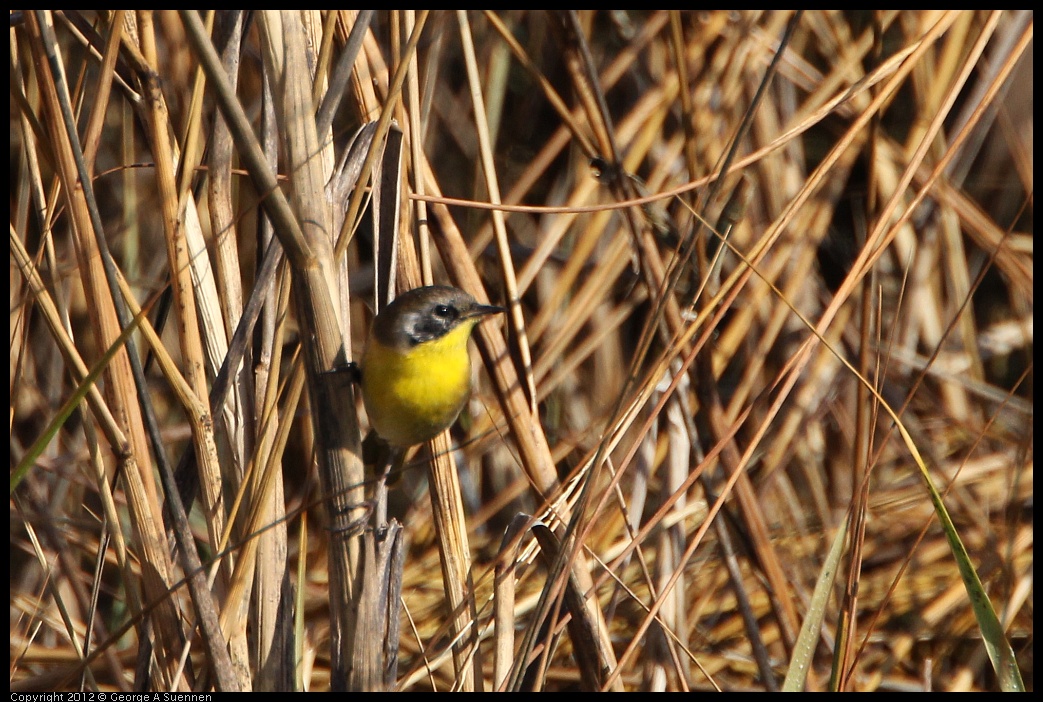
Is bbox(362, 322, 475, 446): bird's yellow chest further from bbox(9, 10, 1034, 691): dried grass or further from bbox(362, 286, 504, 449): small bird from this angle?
bbox(9, 10, 1034, 691): dried grass

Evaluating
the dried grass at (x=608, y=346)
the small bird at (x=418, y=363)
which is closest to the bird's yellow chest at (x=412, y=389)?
the small bird at (x=418, y=363)

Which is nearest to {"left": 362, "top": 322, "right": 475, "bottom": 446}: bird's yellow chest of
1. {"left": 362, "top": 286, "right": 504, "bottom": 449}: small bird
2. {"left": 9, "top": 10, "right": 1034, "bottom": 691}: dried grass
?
{"left": 362, "top": 286, "right": 504, "bottom": 449}: small bird

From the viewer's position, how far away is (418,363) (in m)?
1.71

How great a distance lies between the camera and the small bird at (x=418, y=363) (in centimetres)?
155

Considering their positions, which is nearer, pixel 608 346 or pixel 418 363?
pixel 418 363

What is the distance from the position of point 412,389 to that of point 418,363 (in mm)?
55

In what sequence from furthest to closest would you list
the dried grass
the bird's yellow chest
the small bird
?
the bird's yellow chest
the small bird
the dried grass

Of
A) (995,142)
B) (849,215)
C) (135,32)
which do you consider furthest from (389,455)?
(995,142)

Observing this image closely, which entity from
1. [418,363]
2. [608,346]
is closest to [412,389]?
[418,363]

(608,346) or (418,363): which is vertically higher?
(418,363)

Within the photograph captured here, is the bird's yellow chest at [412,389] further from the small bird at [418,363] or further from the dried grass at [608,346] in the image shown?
the dried grass at [608,346]

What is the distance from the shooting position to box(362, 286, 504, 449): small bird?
1.55 metres

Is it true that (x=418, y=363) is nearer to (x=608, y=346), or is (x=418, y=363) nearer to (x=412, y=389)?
(x=412, y=389)

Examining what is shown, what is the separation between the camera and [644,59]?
2.52 metres
